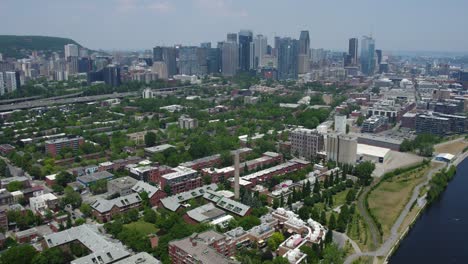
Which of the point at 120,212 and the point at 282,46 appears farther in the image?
the point at 282,46

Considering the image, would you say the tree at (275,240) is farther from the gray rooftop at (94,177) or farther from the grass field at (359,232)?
the gray rooftop at (94,177)

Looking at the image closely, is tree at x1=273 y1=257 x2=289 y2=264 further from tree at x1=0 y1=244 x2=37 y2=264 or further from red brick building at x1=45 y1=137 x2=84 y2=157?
red brick building at x1=45 y1=137 x2=84 y2=157

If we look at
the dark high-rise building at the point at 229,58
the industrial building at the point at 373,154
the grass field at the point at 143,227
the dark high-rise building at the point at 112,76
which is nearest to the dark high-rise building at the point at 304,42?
the dark high-rise building at the point at 229,58

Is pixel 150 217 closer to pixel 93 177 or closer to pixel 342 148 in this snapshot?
pixel 93 177

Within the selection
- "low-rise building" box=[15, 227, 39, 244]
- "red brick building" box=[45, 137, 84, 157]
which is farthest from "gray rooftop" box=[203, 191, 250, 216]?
"red brick building" box=[45, 137, 84, 157]

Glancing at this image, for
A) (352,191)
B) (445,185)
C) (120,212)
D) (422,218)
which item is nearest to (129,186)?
(120,212)

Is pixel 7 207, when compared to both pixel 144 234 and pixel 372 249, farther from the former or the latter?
pixel 372 249
